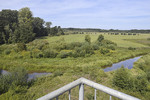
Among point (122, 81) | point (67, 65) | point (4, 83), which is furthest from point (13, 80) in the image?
point (67, 65)

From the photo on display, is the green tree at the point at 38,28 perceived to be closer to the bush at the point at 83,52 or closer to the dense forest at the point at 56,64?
the dense forest at the point at 56,64

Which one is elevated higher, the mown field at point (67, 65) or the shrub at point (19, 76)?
the shrub at point (19, 76)

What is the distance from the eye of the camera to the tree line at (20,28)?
33219mm

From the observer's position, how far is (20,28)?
34.5 m

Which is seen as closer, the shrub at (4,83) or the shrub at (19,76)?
the shrub at (4,83)

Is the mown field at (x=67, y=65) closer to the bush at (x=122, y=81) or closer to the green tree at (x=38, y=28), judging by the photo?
the bush at (x=122, y=81)

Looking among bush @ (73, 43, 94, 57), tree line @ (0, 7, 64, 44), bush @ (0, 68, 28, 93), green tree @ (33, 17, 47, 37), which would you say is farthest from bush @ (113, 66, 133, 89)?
green tree @ (33, 17, 47, 37)

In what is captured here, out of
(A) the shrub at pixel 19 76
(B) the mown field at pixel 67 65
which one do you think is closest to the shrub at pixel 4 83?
(A) the shrub at pixel 19 76

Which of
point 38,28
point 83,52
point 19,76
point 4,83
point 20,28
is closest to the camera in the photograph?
point 4,83

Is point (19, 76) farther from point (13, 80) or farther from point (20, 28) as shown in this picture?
point (20, 28)

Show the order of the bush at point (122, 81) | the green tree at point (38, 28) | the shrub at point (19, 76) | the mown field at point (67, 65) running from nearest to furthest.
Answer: the bush at point (122, 81), the mown field at point (67, 65), the shrub at point (19, 76), the green tree at point (38, 28)

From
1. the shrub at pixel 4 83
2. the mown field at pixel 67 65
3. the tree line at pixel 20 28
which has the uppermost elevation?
the tree line at pixel 20 28

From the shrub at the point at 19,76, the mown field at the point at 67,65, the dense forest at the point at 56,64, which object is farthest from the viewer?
the shrub at the point at 19,76

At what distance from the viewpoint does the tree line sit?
3322 centimetres
